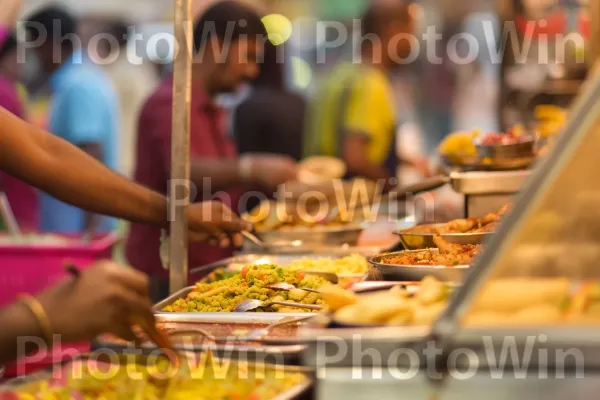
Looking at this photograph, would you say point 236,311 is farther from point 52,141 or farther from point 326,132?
point 326,132

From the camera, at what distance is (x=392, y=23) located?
6941 mm

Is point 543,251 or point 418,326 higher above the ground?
point 543,251

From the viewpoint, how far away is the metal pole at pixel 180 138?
294 centimetres

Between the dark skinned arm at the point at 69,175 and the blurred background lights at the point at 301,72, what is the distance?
9654 mm

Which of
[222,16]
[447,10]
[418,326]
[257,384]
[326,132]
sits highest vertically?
[447,10]

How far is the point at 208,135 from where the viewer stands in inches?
202

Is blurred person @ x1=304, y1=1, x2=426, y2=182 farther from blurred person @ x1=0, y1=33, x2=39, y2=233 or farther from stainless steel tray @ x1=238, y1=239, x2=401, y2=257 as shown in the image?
stainless steel tray @ x1=238, y1=239, x2=401, y2=257

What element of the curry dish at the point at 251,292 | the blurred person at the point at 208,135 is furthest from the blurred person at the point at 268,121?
the curry dish at the point at 251,292

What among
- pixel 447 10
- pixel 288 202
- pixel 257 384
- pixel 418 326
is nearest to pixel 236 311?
pixel 257 384

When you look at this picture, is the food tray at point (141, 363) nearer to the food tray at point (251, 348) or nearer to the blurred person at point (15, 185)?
the food tray at point (251, 348)

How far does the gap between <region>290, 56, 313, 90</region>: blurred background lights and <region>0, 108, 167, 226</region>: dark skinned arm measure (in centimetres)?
965

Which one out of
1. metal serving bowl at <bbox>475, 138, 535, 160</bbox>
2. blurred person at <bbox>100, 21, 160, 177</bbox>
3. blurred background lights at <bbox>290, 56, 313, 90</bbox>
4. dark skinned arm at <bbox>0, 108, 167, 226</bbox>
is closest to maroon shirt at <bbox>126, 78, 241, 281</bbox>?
metal serving bowl at <bbox>475, 138, 535, 160</bbox>

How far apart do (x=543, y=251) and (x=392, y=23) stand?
550 cm

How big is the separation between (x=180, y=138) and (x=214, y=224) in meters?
0.46
